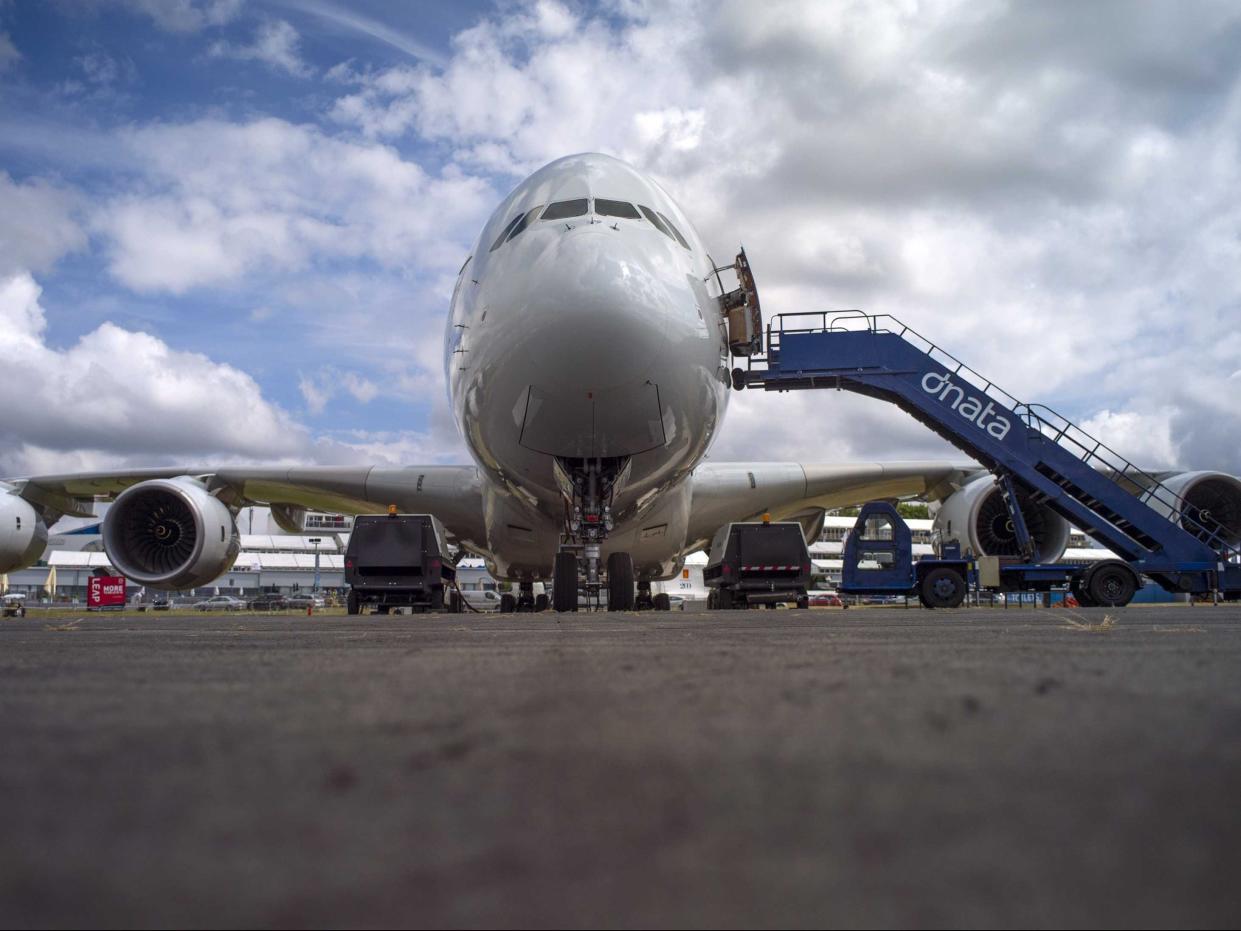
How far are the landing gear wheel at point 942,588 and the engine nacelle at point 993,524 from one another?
1.12 metres

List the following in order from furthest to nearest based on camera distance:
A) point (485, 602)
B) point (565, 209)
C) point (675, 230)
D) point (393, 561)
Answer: point (485, 602), point (393, 561), point (675, 230), point (565, 209)

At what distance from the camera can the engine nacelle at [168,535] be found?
36.6 ft

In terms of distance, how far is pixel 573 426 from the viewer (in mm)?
6703

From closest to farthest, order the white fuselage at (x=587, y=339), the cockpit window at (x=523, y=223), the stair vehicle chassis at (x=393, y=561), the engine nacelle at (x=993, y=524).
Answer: the white fuselage at (x=587, y=339), the cockpit window at (x=523, y=223), the stair vehicle chassis at (x=393, y=561), the engine nacelle at (x=993, y=524)

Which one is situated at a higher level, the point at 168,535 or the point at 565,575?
the point at 168,535

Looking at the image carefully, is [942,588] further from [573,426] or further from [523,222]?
[523,222]

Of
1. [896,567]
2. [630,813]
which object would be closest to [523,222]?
[896,567]

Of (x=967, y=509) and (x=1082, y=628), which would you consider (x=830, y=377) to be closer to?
(x=967, y=509)

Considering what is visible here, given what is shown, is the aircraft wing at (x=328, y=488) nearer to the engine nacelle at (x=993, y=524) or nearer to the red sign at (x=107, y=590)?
the red sign at (x=107, y=590)

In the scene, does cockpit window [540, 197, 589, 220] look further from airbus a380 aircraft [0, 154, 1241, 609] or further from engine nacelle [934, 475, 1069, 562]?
engine nacelle [934, 475, 1069, 562]

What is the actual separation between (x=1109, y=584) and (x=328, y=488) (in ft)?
34.4

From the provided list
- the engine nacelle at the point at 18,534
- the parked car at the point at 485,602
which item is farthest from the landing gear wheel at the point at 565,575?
the engine nacelle at the point at 18,534

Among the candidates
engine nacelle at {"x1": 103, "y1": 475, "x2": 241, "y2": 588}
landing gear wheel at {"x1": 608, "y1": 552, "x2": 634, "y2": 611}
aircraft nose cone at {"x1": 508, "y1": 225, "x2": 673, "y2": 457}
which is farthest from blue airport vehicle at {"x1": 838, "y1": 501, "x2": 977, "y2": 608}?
engine nacelle at {"x1": 103, "y1": 475, "x2": 241, "y2": 588}

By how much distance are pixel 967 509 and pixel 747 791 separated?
41.0 feet
